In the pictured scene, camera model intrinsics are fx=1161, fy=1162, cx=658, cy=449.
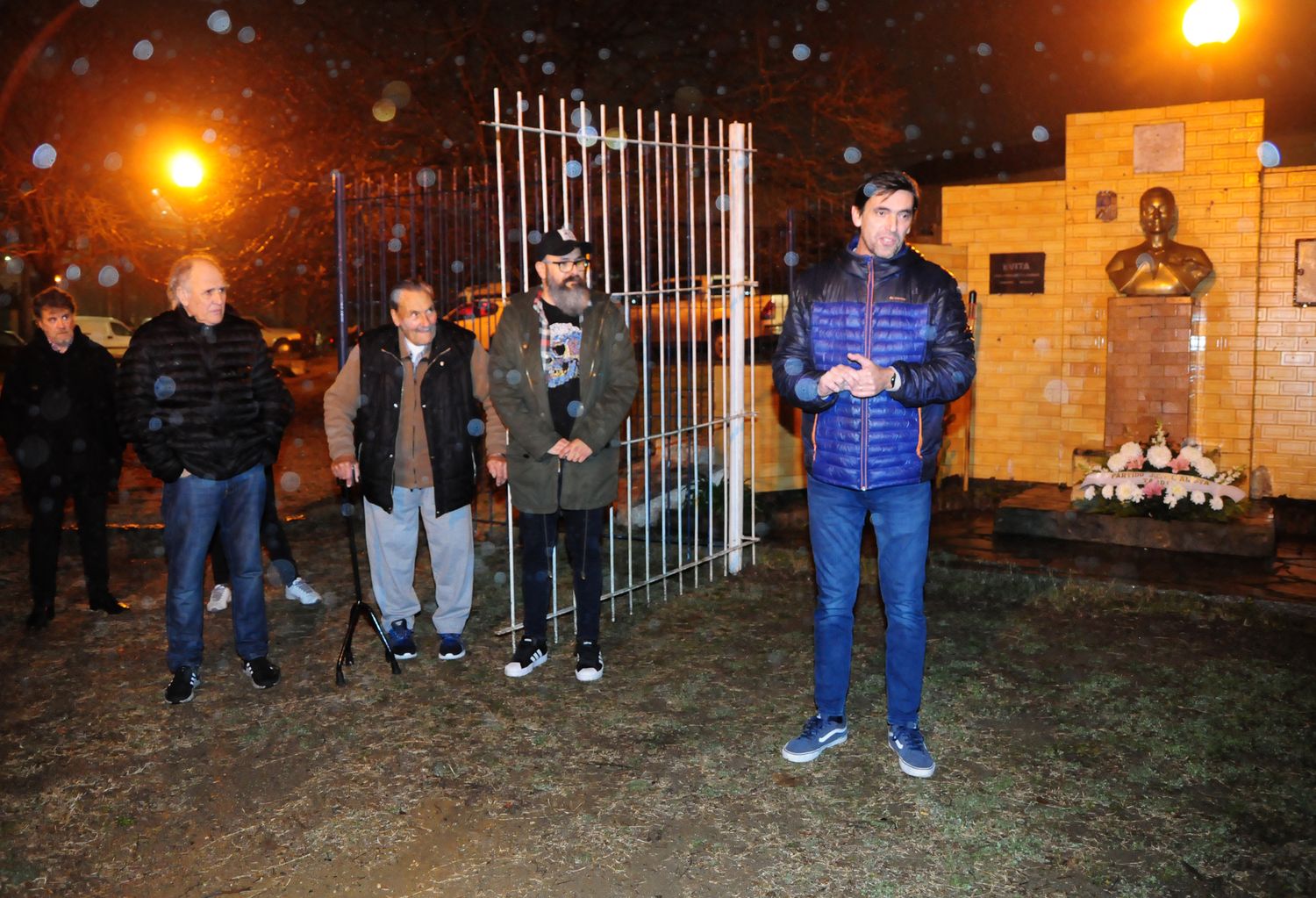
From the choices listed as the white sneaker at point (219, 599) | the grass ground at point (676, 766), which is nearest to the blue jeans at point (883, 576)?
the grass ground at point (676, 766)

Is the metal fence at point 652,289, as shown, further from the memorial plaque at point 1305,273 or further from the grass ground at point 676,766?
the memorial plaque at point 1305,273

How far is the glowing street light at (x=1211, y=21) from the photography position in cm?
856

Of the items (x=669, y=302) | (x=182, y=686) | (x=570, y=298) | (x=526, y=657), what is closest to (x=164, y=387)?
(x=182, y=686)

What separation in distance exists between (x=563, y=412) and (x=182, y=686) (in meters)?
2.11

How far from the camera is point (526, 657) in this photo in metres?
5.54

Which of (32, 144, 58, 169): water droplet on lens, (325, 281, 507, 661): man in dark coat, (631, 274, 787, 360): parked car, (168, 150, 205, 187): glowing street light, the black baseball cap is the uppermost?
(32, 144, 58, 169): water droplet on lens

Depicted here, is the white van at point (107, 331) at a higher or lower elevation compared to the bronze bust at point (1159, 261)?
lower

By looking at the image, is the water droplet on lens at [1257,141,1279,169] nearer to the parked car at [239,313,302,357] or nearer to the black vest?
the black vest

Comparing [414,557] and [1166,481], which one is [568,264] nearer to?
[414,557]

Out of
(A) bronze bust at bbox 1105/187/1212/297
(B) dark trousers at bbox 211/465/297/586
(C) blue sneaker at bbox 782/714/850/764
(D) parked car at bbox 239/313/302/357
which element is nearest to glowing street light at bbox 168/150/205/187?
(B) dark trousers at bbox 211/465/297/586

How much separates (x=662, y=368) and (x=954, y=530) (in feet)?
10.3

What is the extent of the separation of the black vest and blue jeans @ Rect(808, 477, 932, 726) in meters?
1.92

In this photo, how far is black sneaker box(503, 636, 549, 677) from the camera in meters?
5.50

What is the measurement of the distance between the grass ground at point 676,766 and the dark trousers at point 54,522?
12.4 inches
